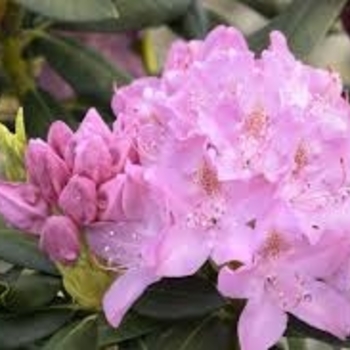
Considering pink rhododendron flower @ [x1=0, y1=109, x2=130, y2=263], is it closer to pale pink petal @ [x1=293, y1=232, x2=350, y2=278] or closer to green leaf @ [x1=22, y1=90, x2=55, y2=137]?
pale pink petal @ [x1=293, y1=232, x2=350, y2=278]

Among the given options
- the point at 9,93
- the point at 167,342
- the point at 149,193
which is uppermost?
the point at 149,193

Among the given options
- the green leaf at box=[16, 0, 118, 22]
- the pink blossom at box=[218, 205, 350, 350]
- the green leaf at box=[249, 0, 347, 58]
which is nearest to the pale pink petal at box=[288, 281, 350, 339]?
the pink blossom at box=[218, 205, 350, 350]

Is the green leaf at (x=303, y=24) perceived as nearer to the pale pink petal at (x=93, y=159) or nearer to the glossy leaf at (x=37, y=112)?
the glossy leaf at (x=37, y=112)

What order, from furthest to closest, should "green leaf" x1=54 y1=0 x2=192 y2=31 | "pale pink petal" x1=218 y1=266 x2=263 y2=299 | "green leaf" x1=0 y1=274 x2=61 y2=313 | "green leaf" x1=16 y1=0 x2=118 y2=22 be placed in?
1. "green leaf" x1=54 y1=0 x2=192 y2=31
2. "green leaf" x1=16 y1=0 x2=118 y2=22
3. "green leaf" x1=0 y1=274 x2=61 y2=313
4. "pale pink petal" x1=218 y1=266 x2=263 y2=299

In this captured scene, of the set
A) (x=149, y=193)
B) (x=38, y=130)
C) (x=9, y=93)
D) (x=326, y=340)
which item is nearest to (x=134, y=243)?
(x=149, y=193)

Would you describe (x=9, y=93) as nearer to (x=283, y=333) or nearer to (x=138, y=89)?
(x=138, y=89)

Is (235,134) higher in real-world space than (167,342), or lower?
higher

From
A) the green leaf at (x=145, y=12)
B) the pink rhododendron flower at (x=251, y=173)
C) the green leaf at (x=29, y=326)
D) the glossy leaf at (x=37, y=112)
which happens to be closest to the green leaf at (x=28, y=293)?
the green leaf at (x=29, y=326)

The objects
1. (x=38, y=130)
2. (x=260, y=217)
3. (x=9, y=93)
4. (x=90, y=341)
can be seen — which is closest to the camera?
(x=260, y=217)
